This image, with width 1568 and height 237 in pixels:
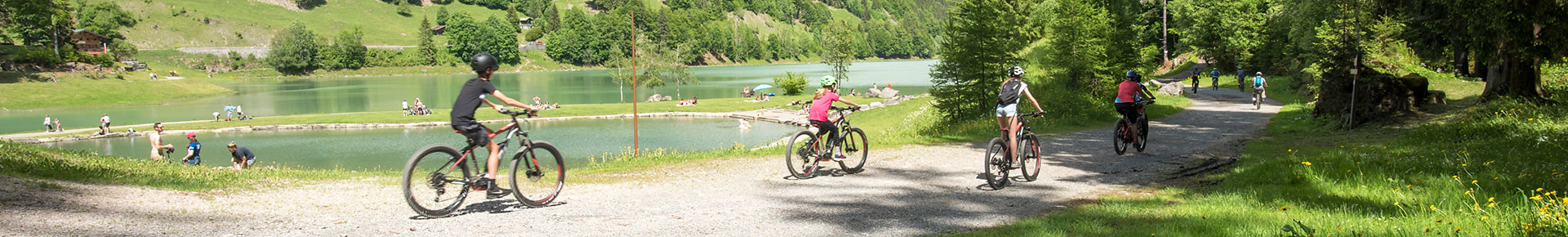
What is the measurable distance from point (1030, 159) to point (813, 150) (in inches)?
110

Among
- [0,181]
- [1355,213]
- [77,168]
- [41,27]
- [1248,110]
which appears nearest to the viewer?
[1355,213]

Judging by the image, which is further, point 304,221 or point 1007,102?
point 1007,102

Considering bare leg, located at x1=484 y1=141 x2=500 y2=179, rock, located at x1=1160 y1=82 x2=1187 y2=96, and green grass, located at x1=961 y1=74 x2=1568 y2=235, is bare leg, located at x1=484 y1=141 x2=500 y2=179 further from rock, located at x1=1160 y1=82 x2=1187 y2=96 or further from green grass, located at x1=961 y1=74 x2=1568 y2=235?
rock, located at x1=1160 y1=82 x2=1187 y2=96

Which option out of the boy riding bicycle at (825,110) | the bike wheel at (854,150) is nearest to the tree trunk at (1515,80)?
the bike wheel at (854,150)

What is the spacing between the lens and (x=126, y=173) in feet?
33.1

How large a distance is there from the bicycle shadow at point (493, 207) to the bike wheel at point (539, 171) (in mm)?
83

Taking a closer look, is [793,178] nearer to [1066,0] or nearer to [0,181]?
[0,181]

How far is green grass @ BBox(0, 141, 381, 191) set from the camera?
30.0 feet

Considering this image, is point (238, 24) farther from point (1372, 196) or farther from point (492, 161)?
point (1372, 196)

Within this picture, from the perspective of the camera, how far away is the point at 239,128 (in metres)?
44.7

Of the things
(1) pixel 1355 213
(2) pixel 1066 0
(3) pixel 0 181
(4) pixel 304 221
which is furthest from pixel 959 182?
(2) pixel 1066 0

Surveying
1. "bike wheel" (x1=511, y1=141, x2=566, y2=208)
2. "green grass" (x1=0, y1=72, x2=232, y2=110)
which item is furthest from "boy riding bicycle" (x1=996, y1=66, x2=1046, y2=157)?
"green grass" (x1=0, y1=72, x2=232, y2=110)

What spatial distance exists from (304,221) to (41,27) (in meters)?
132

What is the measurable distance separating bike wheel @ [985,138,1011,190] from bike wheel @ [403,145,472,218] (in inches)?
230
